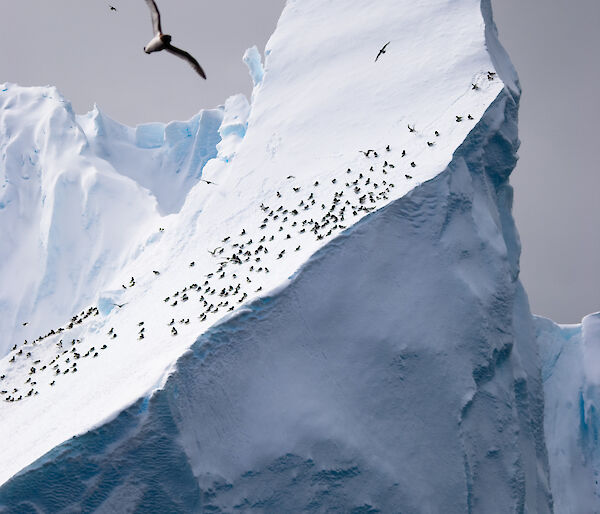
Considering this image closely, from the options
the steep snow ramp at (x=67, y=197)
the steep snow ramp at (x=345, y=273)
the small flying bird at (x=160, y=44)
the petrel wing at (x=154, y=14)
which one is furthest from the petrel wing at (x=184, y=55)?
the steep snow ramp at (x=67, y=197)

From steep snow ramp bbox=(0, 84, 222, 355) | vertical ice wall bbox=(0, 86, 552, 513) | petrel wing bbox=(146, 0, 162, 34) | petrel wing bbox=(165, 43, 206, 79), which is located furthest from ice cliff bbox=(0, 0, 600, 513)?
steep snow ramp bbox=(0, 84, 222, 355)

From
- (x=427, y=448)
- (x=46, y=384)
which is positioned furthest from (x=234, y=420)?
(x=46, y=384)

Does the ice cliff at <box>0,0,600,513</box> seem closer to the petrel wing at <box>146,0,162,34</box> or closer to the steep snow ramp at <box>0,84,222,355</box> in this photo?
the petrel wing at <box>146,0,162,34</box>

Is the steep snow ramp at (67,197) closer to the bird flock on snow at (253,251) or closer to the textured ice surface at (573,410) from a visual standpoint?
the bird flock on snow at (253,251)

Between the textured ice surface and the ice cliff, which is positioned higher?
the ice cliff

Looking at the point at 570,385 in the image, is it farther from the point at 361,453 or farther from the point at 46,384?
the point at 46,384

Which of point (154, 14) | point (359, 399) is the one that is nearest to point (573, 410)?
point (359, 399)

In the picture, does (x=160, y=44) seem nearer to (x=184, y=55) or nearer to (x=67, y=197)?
(x=184, y=55)
